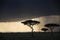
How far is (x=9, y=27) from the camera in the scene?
3207 mm

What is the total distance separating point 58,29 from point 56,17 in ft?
0.87

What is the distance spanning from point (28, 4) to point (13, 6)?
328mm

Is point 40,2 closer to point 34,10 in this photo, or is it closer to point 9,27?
point 34,10

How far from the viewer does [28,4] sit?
10.8ft

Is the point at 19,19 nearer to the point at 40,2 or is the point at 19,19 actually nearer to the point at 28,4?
the point at 28,4

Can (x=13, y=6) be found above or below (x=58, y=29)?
above
